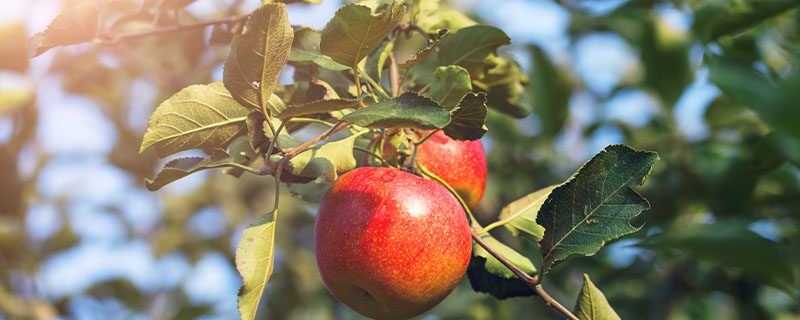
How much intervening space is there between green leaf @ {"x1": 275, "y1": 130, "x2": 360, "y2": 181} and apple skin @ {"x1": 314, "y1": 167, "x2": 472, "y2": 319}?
4 centimetres

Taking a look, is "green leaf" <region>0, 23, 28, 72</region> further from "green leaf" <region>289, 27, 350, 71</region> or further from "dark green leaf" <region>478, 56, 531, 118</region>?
"dark green leaf" <region>478, 56, 531, 118</region>

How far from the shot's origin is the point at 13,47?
2451mm

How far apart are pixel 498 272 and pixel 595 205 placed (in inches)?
8.3

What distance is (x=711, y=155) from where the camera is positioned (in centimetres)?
231

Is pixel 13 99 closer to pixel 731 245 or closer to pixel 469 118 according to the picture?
pixel 469 118

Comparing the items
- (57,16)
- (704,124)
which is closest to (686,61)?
(704,124)

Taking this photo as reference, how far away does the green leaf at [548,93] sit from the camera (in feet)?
7.67

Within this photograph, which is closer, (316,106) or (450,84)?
(316,106)

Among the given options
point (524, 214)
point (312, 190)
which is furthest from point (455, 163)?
point (312, 190)

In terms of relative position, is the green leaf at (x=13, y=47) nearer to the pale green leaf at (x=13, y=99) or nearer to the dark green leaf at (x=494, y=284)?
the pale green leaf at (x=13, y=99)

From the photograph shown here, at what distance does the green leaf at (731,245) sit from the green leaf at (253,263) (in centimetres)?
110

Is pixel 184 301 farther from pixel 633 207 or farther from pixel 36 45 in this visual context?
pixel 633 207

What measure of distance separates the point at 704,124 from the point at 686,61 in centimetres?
59

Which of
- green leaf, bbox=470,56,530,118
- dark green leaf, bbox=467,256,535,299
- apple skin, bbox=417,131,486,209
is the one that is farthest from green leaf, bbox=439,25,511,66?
dark green leaf, bbox=467,256,535,299
